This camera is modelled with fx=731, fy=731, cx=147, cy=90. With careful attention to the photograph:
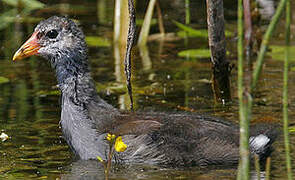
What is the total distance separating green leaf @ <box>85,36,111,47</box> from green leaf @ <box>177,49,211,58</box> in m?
1.30

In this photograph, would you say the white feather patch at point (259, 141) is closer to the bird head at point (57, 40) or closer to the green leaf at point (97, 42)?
the bird head at point (57, 40)

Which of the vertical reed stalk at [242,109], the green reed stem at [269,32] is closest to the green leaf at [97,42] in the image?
the vertical reed stalk at [242,109]

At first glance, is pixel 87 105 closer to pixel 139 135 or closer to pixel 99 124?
pixel 99 124

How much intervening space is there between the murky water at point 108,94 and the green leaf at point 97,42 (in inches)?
3.8

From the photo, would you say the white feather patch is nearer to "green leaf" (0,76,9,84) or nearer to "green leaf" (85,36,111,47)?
"green leaf" (0,76,9,84)

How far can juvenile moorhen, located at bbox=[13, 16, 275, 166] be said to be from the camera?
6.35 m

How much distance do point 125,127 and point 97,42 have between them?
5.22 meters

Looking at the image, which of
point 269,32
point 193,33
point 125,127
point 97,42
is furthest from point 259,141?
point 97,42

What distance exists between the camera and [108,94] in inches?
360

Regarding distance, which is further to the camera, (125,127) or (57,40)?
(57,40)

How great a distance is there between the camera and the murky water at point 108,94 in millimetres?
6309

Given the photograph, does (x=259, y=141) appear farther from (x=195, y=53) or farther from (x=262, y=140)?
(x=195, y=53)

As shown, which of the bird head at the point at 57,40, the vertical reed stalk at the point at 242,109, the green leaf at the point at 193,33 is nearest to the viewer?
the vertical reed stalk at the point at 242,109

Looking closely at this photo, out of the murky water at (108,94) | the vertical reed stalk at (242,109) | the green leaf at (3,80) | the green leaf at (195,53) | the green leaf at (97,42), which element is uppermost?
the vertical reed stalk at (242,109)
